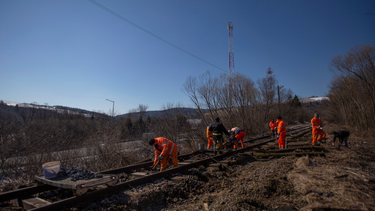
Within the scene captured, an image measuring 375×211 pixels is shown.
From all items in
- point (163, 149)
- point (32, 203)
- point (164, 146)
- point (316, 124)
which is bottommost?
point (32, 203)

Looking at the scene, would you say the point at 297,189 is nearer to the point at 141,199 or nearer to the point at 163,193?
the point at 163,193

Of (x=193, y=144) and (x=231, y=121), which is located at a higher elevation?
(x=231, y=121)

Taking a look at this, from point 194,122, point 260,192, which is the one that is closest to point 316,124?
point 260,192

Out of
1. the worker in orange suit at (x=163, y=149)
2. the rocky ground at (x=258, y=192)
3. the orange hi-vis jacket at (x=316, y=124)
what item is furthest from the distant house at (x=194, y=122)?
the rocky ground at (x=258, y=192)

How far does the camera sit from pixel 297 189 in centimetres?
510

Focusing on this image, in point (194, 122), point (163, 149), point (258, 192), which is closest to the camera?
point (258, 192)

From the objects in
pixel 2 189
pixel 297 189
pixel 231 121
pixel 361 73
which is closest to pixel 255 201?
pixel 297 189

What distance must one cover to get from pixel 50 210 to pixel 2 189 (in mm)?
3485

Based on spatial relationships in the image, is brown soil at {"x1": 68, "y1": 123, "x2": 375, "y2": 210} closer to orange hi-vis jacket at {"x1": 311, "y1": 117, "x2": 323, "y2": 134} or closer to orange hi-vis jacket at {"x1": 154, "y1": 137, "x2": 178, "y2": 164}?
orange hi-vis jacket at {"x1": 154, "y1": 137, "x2": 178, "y2": 164}

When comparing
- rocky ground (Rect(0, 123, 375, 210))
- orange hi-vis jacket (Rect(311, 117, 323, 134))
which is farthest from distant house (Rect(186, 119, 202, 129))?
rocky ground (Rect(0, 123, 375, 210))

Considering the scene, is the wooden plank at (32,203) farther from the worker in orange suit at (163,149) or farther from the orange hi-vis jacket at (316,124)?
the orange hi-vis jacket at (316,124)

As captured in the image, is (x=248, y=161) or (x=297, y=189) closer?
(x=297, y=189)

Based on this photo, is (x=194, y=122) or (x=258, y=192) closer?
(x=258, y=192)

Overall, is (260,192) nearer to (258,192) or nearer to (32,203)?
(258,192)
